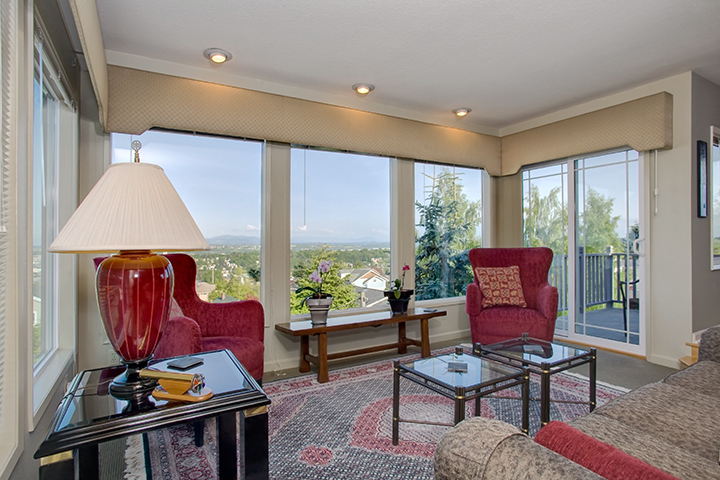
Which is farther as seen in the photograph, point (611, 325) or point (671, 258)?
point (611, 325)

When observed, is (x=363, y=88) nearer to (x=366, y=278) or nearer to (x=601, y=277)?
(x=366, y=278)

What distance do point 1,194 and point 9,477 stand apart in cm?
87

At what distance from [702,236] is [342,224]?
3.13 meters

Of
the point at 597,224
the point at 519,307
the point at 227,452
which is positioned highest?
the point at 597,224

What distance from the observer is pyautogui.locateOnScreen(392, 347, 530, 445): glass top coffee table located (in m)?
1.87

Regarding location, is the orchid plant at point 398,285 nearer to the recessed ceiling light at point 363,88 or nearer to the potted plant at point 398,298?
the potted plant at point 398,298

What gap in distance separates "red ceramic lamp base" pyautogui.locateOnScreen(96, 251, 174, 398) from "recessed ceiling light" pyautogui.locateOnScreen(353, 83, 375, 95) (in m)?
2.74

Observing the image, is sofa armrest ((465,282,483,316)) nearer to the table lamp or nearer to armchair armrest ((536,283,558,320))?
armchair armrest ((536,283,558,320))

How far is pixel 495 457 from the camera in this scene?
0.73 m

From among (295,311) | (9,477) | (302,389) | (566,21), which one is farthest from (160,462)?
(566,21)

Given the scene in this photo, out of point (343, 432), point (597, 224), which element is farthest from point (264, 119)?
point (597, 224)

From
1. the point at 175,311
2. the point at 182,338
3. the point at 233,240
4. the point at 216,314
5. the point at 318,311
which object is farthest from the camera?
the point at 233,240

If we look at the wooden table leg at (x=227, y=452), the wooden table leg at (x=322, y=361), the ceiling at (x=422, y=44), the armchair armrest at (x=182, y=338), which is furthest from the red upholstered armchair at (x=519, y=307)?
the wooden table leg at (x=227, y=452)

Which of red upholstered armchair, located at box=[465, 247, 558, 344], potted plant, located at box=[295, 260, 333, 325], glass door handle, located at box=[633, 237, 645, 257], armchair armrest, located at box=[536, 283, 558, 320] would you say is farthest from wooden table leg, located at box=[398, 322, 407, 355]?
A: glass door handle, located at box=[633, 237, 645, 257]
